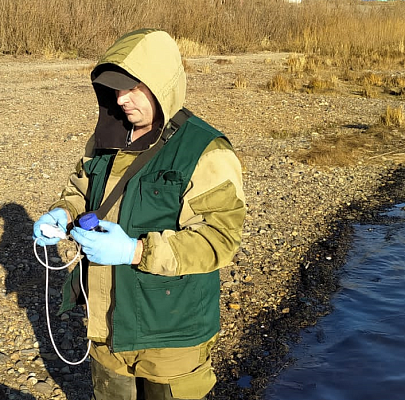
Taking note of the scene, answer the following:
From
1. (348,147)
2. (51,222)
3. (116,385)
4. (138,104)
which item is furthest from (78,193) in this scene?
(348,147)

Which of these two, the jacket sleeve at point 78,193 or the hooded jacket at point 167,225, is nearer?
the hooded jacket at point 167,225

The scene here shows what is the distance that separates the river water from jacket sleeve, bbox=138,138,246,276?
Answer: 2.04 metres

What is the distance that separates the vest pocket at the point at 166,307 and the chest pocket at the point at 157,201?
173 mm

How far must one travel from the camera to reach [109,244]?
2000 mm

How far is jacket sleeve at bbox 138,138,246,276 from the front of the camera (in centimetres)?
206

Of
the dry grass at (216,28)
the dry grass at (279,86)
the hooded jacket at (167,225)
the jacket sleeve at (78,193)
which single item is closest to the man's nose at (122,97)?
the hooded jacket at (167,225)

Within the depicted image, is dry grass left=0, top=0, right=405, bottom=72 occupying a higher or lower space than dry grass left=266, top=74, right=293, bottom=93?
higher

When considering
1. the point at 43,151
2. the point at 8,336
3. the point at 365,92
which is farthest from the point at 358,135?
the point at 8,336

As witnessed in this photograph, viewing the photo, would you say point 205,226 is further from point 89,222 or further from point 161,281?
point 89,222

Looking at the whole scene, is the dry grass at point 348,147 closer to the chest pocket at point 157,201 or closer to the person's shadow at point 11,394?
the person's shadow at point 11,394

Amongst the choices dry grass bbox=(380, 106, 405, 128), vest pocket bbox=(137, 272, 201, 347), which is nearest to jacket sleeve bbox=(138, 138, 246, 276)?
vest pocket bbox=(137, 272, 201, 347)

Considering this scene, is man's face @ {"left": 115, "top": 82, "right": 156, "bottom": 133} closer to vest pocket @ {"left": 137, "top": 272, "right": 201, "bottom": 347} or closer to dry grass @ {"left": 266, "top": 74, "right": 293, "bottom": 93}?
vest pocket @ {"left": 137, "top": 272, "right": 201, "bottom": 347}

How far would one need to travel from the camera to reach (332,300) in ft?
16.6

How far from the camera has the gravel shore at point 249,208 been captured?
404 centimetres
